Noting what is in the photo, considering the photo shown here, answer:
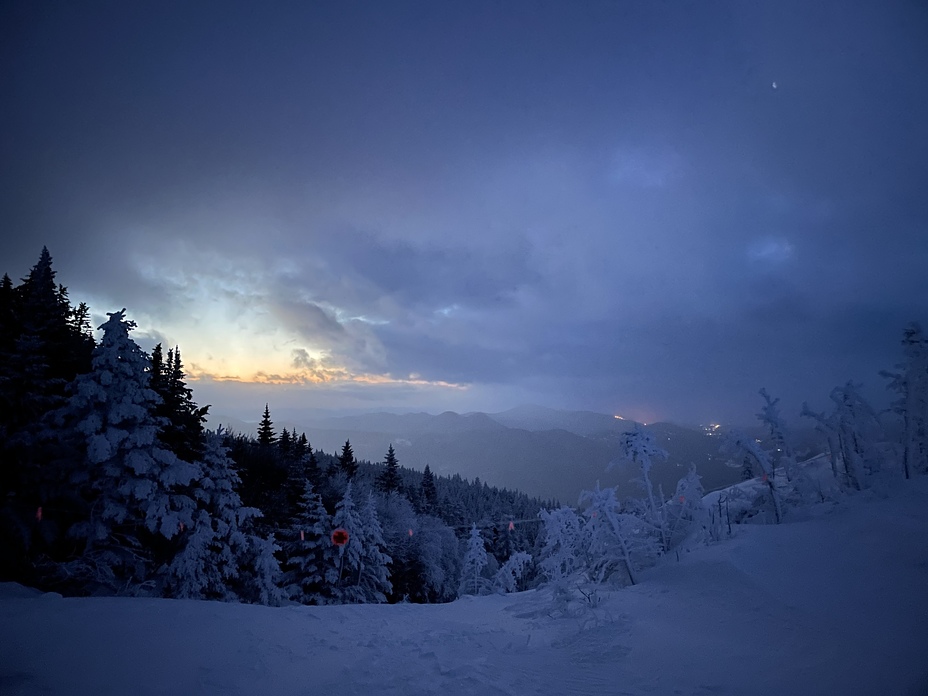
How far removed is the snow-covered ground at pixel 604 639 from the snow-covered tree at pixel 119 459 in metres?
5.08

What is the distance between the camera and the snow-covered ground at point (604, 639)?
19.0ft

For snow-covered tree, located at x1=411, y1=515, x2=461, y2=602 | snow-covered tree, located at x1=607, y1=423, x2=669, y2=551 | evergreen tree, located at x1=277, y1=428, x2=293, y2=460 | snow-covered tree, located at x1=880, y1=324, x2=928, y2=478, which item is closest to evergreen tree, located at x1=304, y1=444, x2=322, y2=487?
evergreen tree, located at x1=277, y1=428, x2=293, y2=460

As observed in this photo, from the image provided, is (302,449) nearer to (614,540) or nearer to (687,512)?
(614,540)

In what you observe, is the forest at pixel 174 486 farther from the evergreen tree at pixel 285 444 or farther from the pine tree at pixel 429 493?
the pine tree at pixel 429 493

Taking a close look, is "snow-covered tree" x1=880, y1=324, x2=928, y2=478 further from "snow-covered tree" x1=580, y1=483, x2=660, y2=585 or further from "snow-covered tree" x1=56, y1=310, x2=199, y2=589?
"snow-covered tree" x1=56, y1=310, x2=199, y2=589

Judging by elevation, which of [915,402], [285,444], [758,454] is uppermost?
[915,402]

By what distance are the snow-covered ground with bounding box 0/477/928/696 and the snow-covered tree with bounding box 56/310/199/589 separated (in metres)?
5.08

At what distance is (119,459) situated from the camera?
1441 centimetres

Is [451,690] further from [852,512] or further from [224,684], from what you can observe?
[852,512]

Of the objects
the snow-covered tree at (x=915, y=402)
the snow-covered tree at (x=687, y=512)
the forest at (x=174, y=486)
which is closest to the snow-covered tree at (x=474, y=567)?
the forest at (x=174, y=486)

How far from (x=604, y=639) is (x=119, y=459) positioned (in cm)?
1630

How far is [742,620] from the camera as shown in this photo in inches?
314

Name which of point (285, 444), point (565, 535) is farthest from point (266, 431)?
point (565, 535)

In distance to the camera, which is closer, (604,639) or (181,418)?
(604,639)
